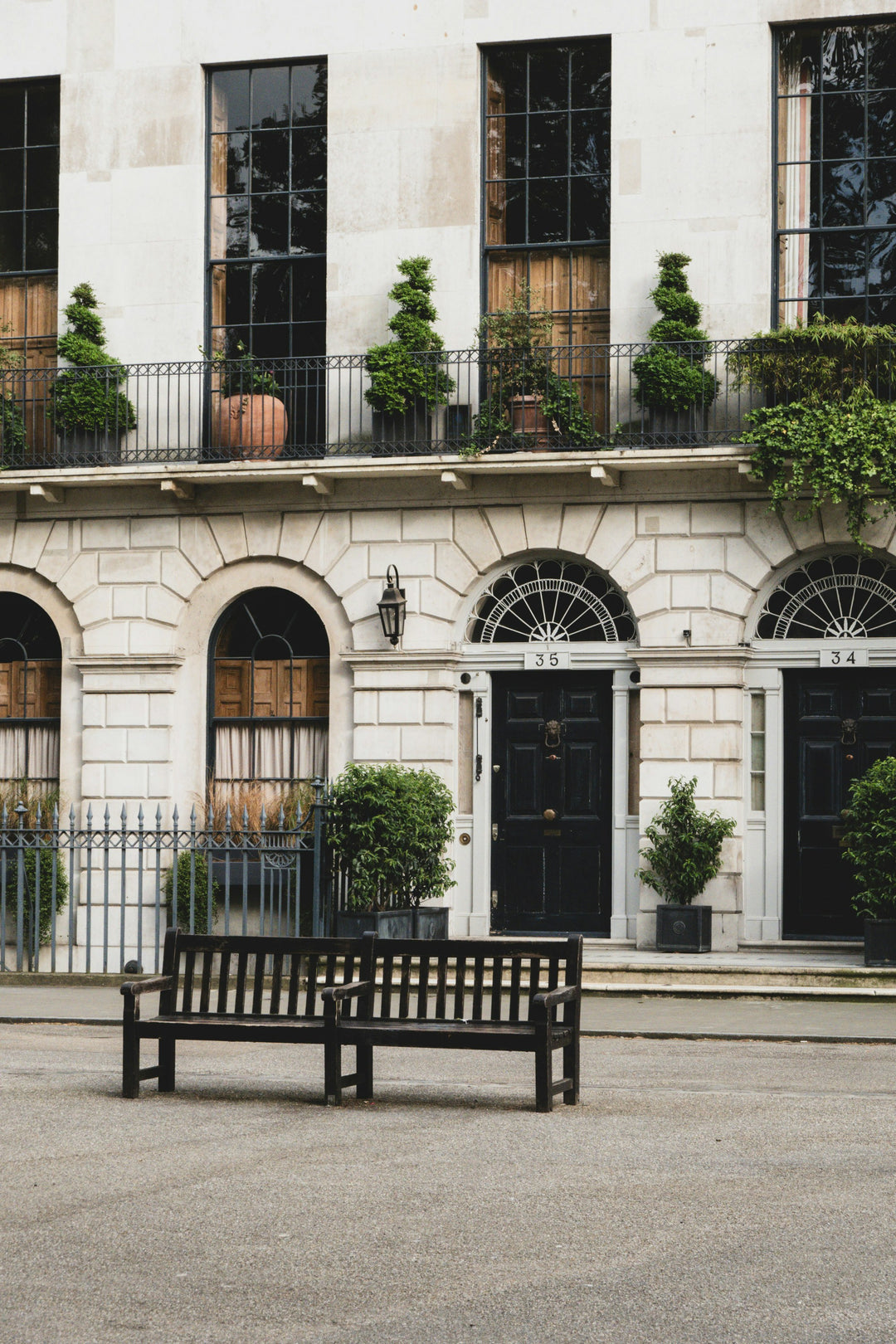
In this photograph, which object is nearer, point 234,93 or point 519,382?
point 519,382

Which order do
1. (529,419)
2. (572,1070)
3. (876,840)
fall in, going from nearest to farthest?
(572,1070)
(876,840)
(529,419)

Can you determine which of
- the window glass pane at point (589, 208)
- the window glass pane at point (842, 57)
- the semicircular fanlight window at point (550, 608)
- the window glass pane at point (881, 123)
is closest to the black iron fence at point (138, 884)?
the semicircular fanlight window at point (550, 608)

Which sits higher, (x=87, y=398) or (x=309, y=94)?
(x=309, y=94)

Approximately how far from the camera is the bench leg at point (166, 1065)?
989 centimetres

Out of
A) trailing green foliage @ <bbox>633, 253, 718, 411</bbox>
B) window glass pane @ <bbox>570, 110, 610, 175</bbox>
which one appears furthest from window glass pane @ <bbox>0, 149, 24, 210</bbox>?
trailing green foliage @ <bbox>633, 253, 718, 411</bbox>

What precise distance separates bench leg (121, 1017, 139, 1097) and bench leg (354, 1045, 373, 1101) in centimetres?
120

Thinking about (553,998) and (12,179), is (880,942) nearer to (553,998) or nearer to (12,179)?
(553,998)

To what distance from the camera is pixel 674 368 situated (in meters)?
17.8

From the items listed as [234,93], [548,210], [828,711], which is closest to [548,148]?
[548,210]

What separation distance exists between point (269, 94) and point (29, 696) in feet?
24.0

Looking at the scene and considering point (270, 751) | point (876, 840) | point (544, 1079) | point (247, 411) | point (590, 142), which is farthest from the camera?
point (270, 751)

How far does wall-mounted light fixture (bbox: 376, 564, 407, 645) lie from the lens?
18497 mm

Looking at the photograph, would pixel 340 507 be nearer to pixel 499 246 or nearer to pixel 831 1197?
pixel 499 246

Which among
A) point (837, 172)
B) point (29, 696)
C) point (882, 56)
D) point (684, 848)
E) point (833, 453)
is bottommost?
A: point (684, 848)
